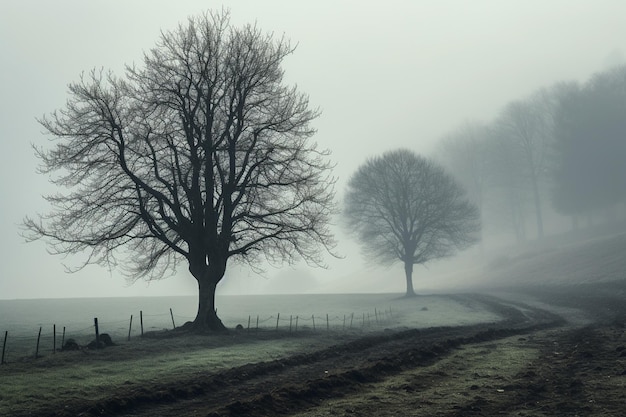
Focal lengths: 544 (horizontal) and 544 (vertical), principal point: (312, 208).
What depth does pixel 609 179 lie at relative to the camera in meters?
68.6

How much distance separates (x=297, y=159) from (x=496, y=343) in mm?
15054

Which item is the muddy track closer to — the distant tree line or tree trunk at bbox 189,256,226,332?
tree trunk at bbox 189,256,226,332

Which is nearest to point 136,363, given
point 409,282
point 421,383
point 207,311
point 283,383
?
point 283,383

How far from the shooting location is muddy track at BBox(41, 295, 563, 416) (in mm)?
12930

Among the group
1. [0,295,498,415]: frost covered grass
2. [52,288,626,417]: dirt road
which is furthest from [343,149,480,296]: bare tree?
[52,288,626,417]: dirt road

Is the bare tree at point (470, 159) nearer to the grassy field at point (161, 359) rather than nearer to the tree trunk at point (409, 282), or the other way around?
the tree trunk at point (409, 282)

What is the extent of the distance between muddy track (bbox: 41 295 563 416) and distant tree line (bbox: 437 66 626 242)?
53927 millimetres

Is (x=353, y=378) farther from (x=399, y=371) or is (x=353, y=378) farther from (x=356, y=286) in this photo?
(x=356, y=286)

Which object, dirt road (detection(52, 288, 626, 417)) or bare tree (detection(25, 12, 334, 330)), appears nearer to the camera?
dirt road (detection(52, 288, 626, 417))

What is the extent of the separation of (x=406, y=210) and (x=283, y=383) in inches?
1948

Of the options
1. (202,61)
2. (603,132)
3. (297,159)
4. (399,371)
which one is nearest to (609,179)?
(603,132)

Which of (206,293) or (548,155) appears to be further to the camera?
(548,155)

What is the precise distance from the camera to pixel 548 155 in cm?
7806

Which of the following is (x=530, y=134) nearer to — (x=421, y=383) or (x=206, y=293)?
(x=206, y=293)
